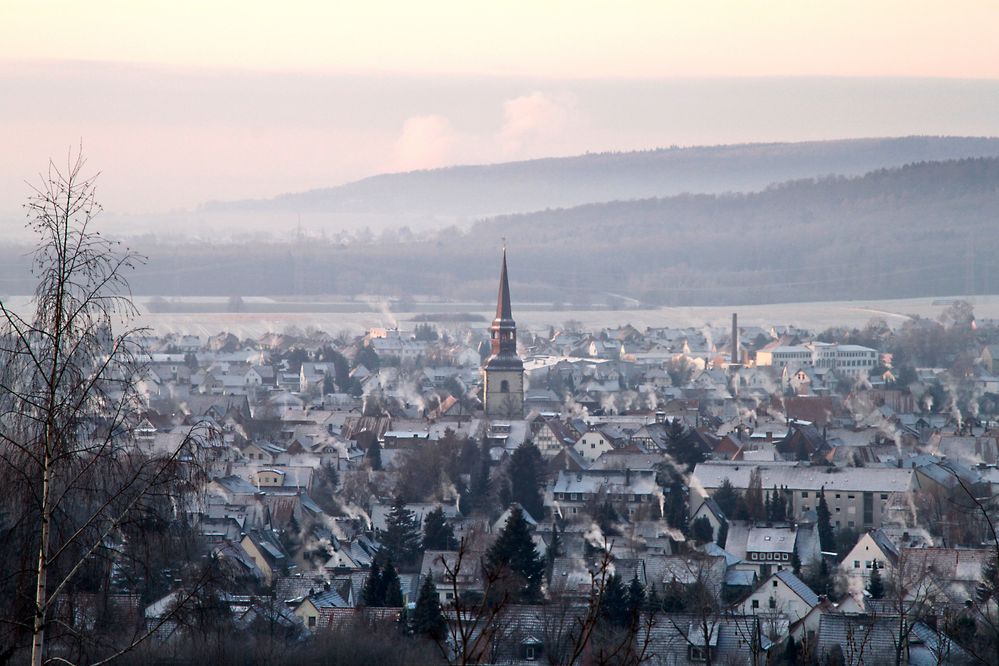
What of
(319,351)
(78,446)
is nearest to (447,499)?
(78,446)

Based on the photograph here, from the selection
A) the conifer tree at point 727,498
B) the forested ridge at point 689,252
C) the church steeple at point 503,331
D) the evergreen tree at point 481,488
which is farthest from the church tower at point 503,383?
the forested ridge at point 689,252

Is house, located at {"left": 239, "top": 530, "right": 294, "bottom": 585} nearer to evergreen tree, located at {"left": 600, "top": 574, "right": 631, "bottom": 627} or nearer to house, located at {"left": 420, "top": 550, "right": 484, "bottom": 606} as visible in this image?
house, located at {"left": 420, "top": 550, "right": 484, "bottom": 606}

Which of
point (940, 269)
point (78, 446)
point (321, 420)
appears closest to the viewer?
point (78, 446)

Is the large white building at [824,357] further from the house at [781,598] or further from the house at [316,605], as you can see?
the house at [316,605]

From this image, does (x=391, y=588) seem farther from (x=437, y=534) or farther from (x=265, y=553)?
(x=437, y=534)

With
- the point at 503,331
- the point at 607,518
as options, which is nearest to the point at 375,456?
the point at 607,518

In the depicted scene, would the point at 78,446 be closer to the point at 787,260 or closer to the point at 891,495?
the point at 891,495

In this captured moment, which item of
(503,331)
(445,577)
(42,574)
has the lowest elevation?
(445,577)
